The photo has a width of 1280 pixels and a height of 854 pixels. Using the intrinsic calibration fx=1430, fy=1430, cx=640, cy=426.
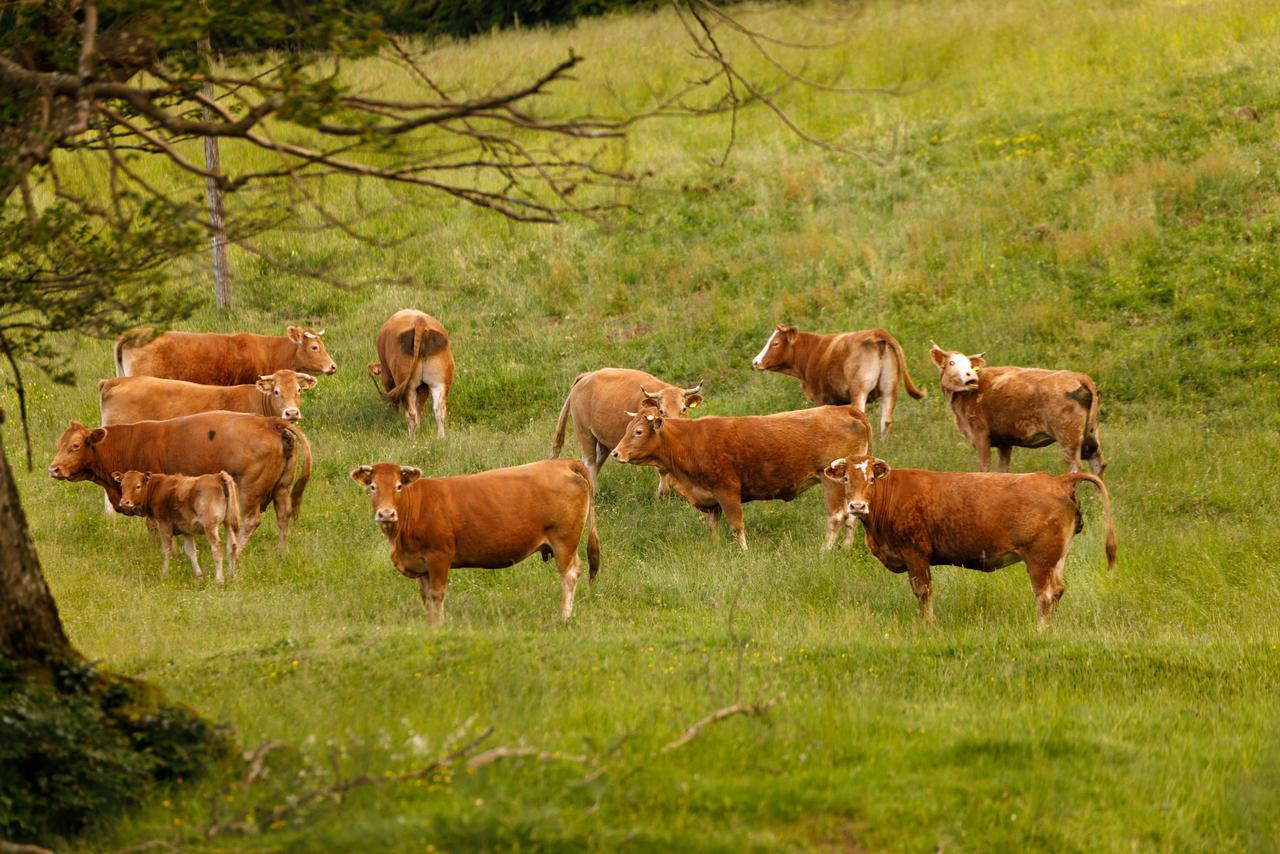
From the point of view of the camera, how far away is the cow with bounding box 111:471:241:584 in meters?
14.7

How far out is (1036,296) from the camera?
22953 mm

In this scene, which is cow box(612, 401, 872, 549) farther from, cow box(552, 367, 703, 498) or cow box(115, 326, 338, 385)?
cow box(115, 326, 338, 385)

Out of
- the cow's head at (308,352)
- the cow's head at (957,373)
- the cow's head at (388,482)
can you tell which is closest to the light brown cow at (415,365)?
the cow's head at (308,352)

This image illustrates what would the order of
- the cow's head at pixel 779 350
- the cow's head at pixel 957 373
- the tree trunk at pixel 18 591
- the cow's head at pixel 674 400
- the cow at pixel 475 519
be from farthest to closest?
the cow's head at pixel 779 350 → the cow's head at pixel 957 373 → the cow's head at pixel 674 400 → the cow at pixel 475 519 → the tree trunk at pixel 18 591

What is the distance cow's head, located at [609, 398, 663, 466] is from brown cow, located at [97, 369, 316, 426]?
4621mm

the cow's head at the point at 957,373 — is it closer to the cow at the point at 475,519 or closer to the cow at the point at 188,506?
the cow at the point at 475,519

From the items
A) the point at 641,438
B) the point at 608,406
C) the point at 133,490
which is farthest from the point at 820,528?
the point at 133,490

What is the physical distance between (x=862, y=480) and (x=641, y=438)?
3636mm

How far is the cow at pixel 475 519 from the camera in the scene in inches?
510

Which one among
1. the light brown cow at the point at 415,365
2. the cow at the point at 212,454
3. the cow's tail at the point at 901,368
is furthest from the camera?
the light brown cow at the point at 415,365

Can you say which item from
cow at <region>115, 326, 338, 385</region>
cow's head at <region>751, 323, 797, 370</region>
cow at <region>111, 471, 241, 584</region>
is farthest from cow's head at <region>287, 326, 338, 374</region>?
cow's head at <region>751, 323, 797, 370</region>

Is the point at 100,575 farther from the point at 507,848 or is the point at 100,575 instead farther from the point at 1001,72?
the point at 1001,72

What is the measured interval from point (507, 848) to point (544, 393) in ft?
52.5

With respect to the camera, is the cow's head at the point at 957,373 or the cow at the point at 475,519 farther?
the cow's head at the point at 957,373
